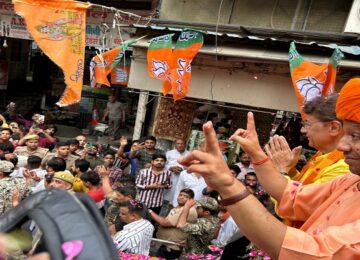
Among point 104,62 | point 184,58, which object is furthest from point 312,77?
point 104,62

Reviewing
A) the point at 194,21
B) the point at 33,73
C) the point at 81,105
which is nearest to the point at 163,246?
the point at 194,21

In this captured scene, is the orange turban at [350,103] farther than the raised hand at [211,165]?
Yes

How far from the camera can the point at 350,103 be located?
5.35 ft

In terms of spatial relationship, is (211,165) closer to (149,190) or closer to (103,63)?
(149,190)

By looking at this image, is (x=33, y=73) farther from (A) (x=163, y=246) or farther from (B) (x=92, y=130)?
(A) (x=163, y=246)

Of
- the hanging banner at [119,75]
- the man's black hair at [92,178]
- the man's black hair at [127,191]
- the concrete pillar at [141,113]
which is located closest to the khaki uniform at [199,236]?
the man's black hair at [127,191]

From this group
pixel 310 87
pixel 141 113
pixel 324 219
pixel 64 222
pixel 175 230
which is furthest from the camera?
pixel 141 113

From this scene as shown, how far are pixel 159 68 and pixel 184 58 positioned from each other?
1.54 feet

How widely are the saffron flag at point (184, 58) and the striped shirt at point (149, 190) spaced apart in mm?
1440

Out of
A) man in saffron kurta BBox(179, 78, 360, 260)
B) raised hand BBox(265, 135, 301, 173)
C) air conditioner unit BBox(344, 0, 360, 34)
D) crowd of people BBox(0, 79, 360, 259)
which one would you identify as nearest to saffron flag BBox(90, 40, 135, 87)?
crowd of people BBox(0, 79, 360, 259)

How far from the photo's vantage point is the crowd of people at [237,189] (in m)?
1.46

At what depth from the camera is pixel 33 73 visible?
16.5 meters

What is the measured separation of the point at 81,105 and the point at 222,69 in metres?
7.50

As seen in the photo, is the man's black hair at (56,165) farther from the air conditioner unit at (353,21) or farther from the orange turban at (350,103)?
the air conditioner unit at (353,21)
